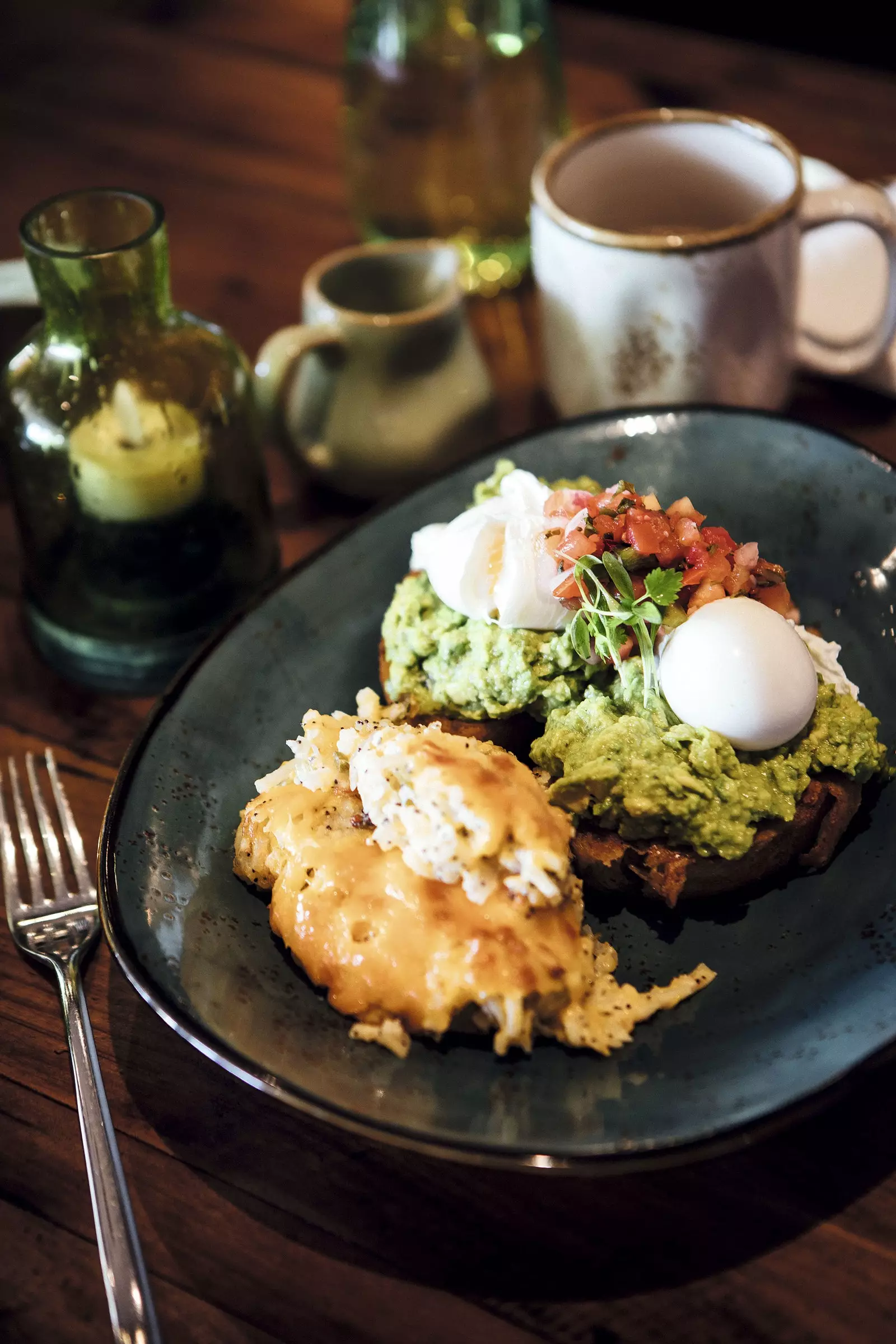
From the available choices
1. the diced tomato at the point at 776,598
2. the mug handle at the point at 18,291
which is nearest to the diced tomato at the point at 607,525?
the diced tomato at the point at 776,598

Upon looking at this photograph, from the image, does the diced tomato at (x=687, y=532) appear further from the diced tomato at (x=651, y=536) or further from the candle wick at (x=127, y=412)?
A: the candle wick at (x=127, y=412)

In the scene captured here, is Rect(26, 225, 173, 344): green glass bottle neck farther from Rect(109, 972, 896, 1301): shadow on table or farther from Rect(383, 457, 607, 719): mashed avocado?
Rect(109, 972, 896, 1301): shadow on table

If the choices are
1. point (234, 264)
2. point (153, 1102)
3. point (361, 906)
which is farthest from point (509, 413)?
point (153, 1102)

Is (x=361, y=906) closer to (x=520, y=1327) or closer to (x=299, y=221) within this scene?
(x=520, y=1327)

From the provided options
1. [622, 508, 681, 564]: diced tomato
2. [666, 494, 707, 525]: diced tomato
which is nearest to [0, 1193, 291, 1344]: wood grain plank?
[622, 508, 681, 564]: diced tomato

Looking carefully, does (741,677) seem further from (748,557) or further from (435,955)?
(435,955)

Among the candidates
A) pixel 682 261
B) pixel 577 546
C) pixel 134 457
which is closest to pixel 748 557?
pixel 577 546
